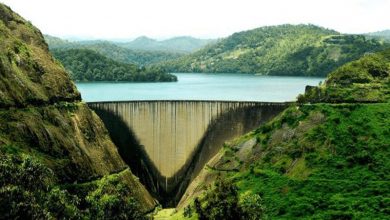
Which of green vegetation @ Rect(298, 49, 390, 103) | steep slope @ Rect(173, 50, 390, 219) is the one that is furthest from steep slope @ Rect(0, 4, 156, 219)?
green vegetation @ Rect(298, 49, 390, 103)

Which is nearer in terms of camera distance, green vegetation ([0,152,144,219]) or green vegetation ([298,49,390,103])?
green vegetation ([0,152,144,219])

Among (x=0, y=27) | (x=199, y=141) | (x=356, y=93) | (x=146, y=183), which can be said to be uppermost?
(x=0, y=27)

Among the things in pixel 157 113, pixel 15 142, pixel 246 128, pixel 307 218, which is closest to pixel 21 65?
pixel 15 142

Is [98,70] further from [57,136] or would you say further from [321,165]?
[321,165]

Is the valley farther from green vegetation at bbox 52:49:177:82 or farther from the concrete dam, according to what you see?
green vegetation at bbox 52:49:177:82

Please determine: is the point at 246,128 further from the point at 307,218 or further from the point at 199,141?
the point at 307,218

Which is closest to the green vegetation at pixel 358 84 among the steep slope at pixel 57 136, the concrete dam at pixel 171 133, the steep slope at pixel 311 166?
the steep slope at pixel 311 166

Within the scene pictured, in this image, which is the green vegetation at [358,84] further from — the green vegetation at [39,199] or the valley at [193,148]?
the green vegetation at [39,199]
